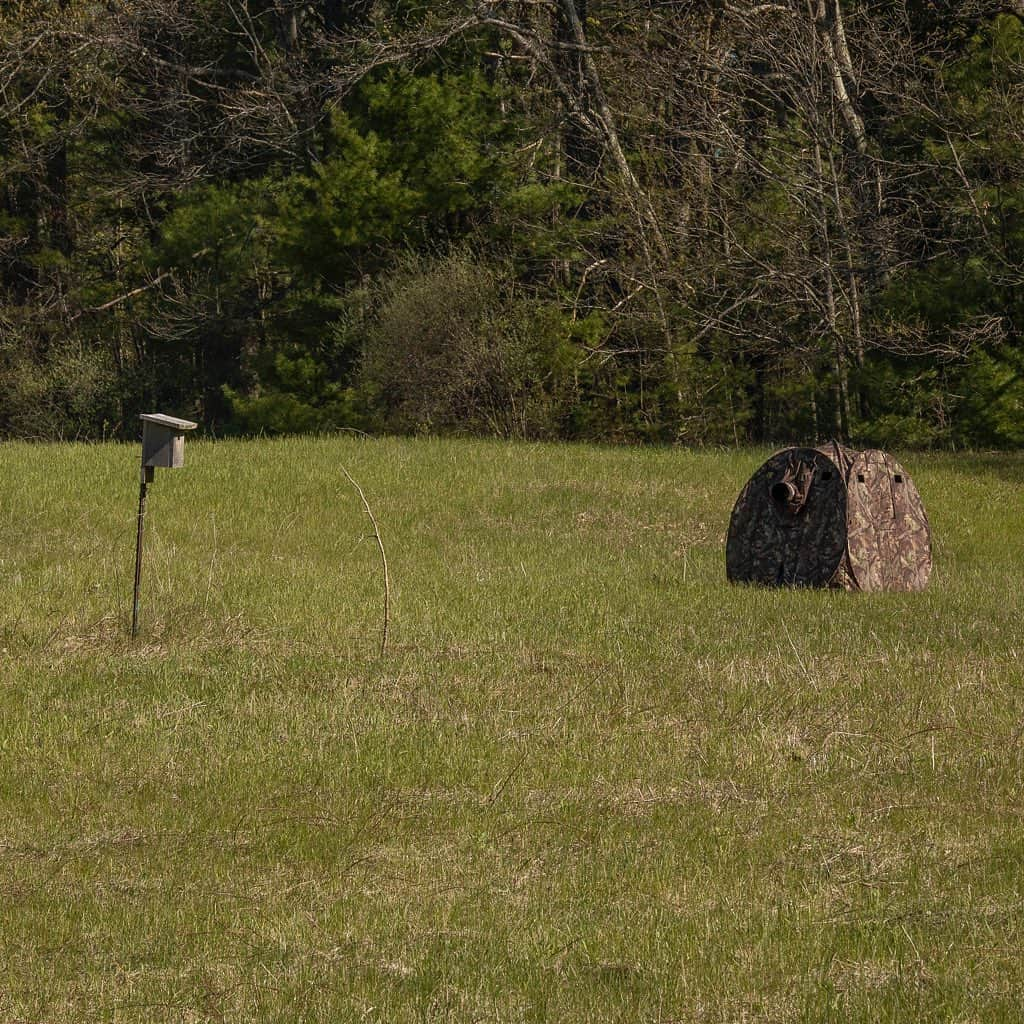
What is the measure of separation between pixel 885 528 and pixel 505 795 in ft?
22.8

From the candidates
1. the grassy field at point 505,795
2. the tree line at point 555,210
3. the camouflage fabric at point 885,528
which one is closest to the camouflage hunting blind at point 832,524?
the camouflage fabric at point 885,528

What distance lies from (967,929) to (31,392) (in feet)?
115

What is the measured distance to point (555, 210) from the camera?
3372 centimetres

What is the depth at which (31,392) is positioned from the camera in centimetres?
3838

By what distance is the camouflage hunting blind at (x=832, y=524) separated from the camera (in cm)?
1374

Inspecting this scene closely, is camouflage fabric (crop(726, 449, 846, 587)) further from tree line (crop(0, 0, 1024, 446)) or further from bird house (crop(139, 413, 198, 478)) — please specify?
tree line (crop(0, 0, 1024, 446))

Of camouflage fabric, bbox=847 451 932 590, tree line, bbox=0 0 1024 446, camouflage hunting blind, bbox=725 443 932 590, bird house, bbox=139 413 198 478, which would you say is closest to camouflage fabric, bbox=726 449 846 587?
camouflage hunting blind, bbox=725 443 932 590

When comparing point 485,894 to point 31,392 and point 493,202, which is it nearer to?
point 493,202

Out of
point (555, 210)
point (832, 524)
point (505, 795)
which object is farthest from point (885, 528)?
point (555, 210)

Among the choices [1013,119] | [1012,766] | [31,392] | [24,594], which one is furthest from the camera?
[31,392]

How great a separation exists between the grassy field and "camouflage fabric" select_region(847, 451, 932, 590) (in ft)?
1.10

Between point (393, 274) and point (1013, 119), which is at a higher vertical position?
point (1013, 119)

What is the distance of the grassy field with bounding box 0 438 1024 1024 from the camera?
5816 millimetres

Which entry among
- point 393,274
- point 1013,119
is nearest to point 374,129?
point 393,274
